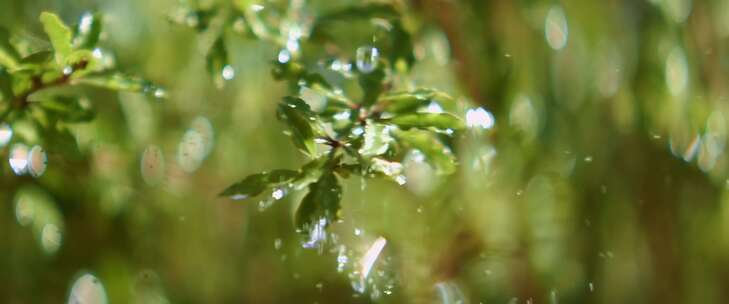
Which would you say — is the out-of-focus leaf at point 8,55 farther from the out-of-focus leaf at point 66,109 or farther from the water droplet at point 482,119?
the water droplet at point 482,119

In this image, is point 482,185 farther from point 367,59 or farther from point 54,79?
point 54,79

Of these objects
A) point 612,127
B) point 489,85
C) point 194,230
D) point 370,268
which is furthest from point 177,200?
point 612,127

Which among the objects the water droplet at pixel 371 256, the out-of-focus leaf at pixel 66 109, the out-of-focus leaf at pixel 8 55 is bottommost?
the water droplet at pixel 371 256

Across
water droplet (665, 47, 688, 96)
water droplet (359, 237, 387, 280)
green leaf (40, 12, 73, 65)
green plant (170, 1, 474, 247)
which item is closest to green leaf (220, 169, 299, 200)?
green plant (170, 1, 474, 247)

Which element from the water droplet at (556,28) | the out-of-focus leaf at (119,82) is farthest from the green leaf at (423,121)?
the water droplet at (556,28)

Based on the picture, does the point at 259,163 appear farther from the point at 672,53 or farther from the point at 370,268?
the point at 672,53

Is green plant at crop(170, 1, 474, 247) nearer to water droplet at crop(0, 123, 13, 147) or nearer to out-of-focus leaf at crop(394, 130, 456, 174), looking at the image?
out-of-focus leaf at crop(394, 130, 456, 174)
